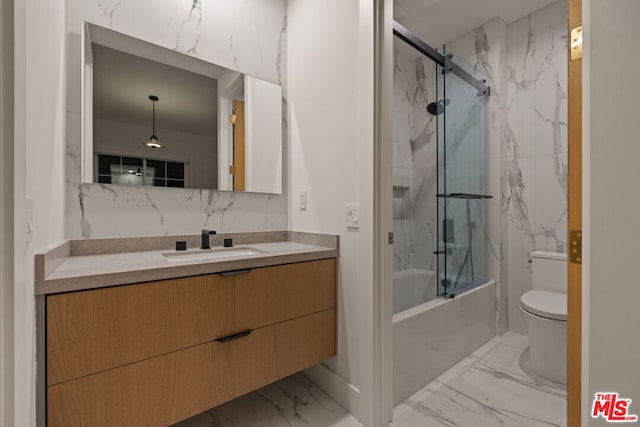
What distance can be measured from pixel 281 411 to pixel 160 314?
0.91m

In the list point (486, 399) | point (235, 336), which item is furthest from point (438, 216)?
point (235, 336)

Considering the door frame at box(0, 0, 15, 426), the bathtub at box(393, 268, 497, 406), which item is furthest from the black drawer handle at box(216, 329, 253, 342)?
the bathtub at box(393, 268, 497, 406)

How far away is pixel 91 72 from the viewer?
54.8 inches

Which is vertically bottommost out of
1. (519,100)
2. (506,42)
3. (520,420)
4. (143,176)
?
(520,420)

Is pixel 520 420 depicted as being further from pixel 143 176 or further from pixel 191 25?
pixel 191 25

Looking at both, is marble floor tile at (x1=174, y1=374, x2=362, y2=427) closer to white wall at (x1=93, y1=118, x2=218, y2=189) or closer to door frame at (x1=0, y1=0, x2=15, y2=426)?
door frame at (x1=0, y1=0, x2=15, y2=426)

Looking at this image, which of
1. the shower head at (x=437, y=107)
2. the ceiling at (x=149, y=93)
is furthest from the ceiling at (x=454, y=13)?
the ceiling at (x=149, y=93)

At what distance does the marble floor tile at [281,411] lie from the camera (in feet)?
4.69

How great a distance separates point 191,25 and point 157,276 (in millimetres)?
1462

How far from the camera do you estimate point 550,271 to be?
225 cm

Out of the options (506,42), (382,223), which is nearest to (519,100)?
(506,42)

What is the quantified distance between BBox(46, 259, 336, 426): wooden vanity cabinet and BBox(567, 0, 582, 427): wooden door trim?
103 cm

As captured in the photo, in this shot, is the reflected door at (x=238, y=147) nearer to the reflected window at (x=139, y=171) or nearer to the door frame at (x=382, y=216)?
the reflected window at (x=139, y=171)

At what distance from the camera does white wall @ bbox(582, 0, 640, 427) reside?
2.12ft
